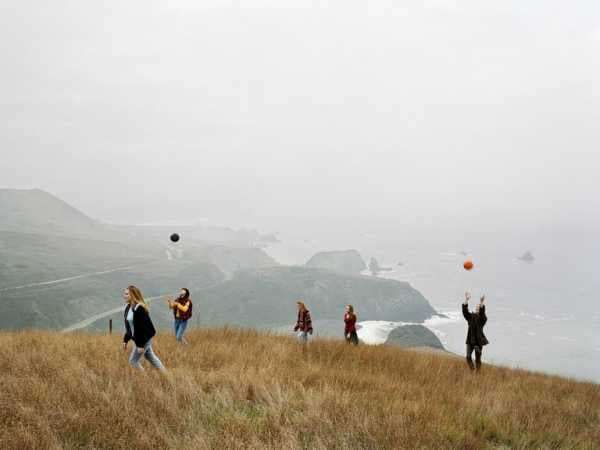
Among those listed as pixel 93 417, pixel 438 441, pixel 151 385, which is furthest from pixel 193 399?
pixel 438 441

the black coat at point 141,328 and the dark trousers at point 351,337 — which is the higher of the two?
the black coat at point 141,328

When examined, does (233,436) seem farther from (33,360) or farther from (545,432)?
(33,360)

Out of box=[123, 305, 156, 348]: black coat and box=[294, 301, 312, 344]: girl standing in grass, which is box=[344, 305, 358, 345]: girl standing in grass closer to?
box=[294, 301, 312, 344]: girl standing in grass

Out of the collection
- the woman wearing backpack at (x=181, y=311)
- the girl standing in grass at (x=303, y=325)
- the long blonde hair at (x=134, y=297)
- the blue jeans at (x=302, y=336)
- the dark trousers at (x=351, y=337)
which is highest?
the long blonde hair at (x=134, y=297)

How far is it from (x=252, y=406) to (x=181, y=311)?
506 cm

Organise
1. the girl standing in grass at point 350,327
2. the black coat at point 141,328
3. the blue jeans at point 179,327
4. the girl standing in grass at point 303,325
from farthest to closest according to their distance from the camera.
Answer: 1. the girl standing in grass at point 350,327
2. the girl standing in grass at point 303,325
3. the blue jeans at point 179,327
4. the black coat at point 141,328

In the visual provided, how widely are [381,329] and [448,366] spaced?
633 ft

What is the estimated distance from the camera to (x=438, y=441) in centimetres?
534

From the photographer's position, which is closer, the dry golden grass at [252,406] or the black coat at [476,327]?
the dry golden grass at [252,406]

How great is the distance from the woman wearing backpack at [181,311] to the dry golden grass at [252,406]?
1.08 metres

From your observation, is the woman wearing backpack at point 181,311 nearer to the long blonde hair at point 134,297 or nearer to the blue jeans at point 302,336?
the long blonde hair at point 134,297

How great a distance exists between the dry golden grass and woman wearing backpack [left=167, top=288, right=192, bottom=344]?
3.56ft

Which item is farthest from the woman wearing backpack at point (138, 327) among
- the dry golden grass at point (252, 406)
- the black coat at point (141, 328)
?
the dry golden grass at point (252, 406)

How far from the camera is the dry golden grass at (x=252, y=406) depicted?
501 centimetres
